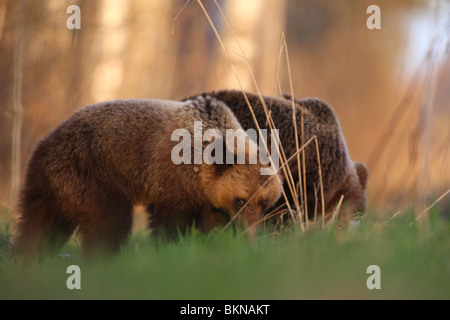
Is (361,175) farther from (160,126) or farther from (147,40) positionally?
(147,40)

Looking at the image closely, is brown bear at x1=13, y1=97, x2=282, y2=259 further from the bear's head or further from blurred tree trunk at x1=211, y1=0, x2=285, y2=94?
blurred tree trunk at x1=211, y1=0, x2=285, y2=94

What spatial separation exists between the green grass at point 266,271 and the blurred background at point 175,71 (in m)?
0.67

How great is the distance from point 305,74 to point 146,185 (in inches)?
595

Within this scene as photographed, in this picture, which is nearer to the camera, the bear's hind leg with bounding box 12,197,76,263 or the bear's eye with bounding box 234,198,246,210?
the bear's hind leg with bounding box 12,197,76,263

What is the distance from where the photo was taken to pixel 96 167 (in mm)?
4438

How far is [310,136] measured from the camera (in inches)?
214

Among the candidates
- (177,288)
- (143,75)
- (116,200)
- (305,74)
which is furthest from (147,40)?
(305,74)

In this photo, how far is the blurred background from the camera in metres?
4.88

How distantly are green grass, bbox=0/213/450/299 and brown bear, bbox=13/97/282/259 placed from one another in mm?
429

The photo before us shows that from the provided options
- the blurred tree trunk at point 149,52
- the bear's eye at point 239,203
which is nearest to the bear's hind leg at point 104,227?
the bear's eye at point 239,203

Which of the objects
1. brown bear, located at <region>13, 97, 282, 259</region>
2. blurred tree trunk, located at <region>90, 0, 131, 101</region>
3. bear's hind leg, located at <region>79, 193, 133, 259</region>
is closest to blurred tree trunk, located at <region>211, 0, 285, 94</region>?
blurred tree trunk, located at <region>90, 0, 131, 101</region>

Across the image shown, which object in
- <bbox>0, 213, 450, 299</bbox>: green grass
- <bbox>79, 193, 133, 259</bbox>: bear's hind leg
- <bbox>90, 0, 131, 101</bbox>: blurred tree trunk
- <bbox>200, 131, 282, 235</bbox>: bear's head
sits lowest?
<bbox>0, 213, 450, 299</bbox>: green grass

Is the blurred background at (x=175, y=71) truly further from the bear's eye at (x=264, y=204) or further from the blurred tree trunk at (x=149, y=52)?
the bear's eye at (x=264, y=204)

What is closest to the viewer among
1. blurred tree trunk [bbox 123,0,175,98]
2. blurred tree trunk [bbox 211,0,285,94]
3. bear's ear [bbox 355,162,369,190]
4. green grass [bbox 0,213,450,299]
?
green grass [bbox 0,213,450,299]
